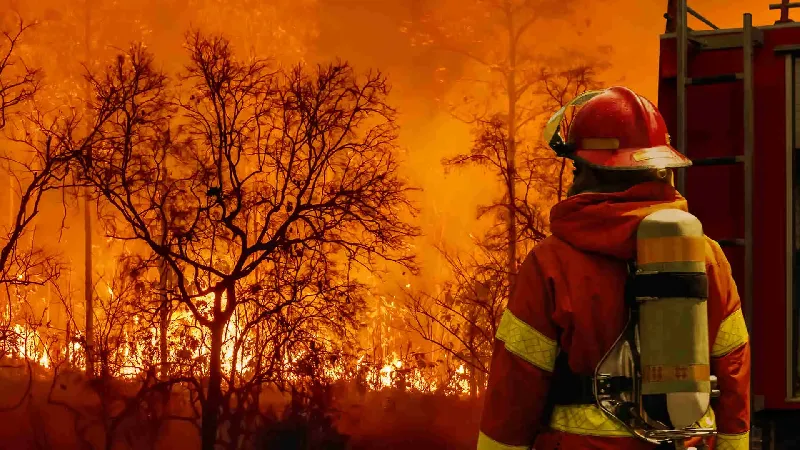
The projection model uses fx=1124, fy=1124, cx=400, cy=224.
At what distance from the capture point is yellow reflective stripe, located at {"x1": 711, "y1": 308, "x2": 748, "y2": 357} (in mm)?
2914

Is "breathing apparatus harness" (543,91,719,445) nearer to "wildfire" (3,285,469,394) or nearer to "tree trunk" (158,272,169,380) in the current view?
"wildfire" (3,285,469,394)

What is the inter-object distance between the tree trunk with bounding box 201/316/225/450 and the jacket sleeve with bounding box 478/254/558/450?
25.0 ft

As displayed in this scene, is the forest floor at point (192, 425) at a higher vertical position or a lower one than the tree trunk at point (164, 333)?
lower

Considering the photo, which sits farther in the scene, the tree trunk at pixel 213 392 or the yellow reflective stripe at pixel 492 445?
the tree trunk at pixel 213 392

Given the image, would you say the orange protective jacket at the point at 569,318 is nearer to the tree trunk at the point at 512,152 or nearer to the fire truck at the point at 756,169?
the fire truck at the point at 756,169

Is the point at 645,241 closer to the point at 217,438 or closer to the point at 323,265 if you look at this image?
the point at 323,265

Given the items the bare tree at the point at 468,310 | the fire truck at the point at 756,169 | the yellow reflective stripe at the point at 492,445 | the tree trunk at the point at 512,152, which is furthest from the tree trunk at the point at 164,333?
the yellow reflective stripe at the point at 492,445

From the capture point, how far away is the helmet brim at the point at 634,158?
278cm

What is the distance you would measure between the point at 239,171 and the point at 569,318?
304 inches

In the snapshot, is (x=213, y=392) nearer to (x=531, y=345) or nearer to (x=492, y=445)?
(x=492, y=445)

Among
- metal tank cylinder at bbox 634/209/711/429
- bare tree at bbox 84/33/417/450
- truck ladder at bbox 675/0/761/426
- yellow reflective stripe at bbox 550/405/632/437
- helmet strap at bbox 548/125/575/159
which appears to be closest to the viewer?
metal tank cylinder at bbox 634/209/711/429

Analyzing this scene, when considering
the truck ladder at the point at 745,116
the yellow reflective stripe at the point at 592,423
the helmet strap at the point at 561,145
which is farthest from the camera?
the truck ladder at the point at 745,116

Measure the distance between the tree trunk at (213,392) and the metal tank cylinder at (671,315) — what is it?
7859 millimetres

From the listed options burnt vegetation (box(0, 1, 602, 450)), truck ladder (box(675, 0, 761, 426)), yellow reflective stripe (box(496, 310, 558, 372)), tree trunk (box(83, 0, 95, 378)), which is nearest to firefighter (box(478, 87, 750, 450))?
yellow reflective stripe (box(496, 310, 558, 372))
